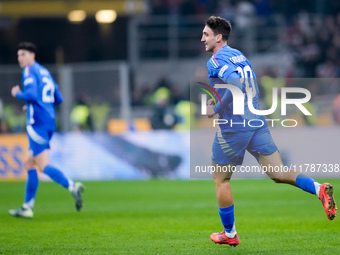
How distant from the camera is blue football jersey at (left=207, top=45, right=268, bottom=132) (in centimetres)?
696

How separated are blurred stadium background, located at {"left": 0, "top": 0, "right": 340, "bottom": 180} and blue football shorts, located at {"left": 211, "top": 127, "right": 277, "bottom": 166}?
9.28m

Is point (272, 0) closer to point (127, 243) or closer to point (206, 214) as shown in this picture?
point (206, 214)

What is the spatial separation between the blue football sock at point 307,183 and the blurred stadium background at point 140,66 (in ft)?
30.6

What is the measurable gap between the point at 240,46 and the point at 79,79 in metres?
5.71

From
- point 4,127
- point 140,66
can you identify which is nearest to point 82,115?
point 4,127

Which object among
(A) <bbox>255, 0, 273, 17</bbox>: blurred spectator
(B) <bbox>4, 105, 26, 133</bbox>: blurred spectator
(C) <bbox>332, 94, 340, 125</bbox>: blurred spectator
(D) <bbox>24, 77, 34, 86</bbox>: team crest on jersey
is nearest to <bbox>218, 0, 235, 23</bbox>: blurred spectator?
(A) <bbox>255, 0, 273, 17</bbox>: blurred spectator

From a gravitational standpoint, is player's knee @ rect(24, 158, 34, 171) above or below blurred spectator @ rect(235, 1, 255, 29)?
below

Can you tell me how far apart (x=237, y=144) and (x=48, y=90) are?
12.6 ft

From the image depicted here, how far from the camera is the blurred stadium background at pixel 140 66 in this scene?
55.5 ft

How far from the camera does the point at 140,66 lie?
22.6 metres

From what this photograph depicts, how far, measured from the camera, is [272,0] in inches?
938

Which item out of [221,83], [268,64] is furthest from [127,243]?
[268,64]

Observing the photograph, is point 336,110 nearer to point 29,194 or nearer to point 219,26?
point 29,194

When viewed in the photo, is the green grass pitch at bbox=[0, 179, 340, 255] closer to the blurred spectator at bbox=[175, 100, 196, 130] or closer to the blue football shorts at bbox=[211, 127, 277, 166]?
the blue football shorts at bbox=[211, 127, 277, 166]
